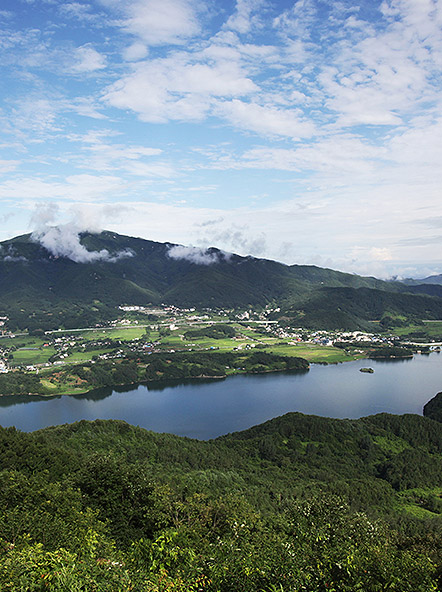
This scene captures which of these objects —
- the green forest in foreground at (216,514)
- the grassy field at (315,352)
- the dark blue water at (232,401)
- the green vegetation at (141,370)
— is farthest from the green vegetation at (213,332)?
the green forest in foreground at (216,514)

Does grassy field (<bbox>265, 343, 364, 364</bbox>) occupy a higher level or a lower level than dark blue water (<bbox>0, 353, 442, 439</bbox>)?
higher

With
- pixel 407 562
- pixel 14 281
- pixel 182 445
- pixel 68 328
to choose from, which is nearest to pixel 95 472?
pixel 407 562

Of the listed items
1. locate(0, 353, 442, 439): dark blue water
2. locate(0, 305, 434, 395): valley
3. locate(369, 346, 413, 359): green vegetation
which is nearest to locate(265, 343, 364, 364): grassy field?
locate(0, 305, 434, 395): valley

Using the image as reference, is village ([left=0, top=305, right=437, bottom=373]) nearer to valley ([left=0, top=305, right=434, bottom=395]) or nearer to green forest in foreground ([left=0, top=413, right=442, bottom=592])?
valley ([left=0, top=305, right=434, bottom=395])

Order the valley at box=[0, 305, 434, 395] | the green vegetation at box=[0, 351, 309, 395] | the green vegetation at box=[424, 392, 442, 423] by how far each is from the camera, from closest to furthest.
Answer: the green vegetation at box=[424, 392, 442, 423] < the green vegetation at box=[0, 351, 309, 395] < the valley at box=[0, 305, 434, 395]

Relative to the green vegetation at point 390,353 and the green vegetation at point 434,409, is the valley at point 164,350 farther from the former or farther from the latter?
the green vegetation at point 434,409

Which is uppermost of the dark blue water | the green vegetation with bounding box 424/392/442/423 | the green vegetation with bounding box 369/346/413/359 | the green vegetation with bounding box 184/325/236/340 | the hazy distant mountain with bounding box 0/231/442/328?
A: the hazy distant mountain with bounding box 0/231/442/328
